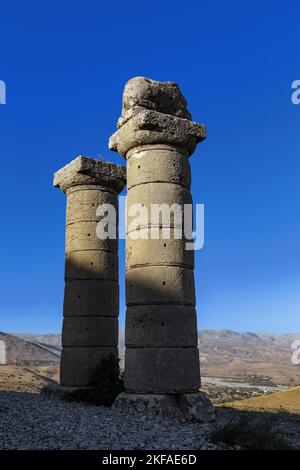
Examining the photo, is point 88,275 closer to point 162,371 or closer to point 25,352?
point 162,371

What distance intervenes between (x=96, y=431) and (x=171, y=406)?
2.15 meters

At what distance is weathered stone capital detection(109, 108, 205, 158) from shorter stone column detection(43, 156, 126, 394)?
266 centimetres

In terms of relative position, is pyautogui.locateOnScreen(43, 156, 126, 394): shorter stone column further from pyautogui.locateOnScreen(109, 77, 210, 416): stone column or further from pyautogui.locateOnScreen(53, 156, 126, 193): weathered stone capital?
pyautogui.locateOnScreen(109, 77, 210, 416): stone column

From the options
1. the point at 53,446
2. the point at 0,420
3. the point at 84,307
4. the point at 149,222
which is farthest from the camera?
the point at 84,307

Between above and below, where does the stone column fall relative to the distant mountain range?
above

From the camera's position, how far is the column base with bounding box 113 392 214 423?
30.8 ft

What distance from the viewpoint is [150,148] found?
10859 mm

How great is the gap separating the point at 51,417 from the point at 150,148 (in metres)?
5.77

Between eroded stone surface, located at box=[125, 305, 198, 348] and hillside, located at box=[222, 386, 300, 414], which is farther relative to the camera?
hillside, located at box=[222, 386, 300, 414]

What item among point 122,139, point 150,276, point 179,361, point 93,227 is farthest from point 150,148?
point 179,361

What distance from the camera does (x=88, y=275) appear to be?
13344mm

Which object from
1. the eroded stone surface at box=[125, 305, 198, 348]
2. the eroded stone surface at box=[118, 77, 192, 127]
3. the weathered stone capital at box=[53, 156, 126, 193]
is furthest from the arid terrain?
the eroded stone surface at box=[118, 77, 192, 127]

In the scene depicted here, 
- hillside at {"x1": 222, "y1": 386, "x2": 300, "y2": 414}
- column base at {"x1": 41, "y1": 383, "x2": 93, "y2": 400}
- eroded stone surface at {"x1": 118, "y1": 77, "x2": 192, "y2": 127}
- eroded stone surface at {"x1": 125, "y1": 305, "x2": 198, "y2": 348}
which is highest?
eroded stone surface at {"x1": 118, "y1": 77, "x2": 192, "y2": 127}

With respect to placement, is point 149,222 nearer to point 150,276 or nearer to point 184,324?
point 150,276
